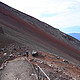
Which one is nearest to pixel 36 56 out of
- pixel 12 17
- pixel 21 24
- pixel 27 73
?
pixel 27 73

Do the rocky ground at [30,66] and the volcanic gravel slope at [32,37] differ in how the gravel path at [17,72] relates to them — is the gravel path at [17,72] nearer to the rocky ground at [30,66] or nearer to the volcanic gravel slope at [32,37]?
the rocky ground at [30,66]

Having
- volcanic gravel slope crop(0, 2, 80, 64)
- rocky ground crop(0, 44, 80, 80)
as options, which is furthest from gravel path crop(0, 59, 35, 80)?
volcanic gravel slope crop(0, 2, 80, 64)

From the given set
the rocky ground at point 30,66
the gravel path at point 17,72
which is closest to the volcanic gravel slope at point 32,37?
the rocky ground at point 30,66

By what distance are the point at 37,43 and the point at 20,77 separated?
4580mm

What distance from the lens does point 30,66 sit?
25.4ft

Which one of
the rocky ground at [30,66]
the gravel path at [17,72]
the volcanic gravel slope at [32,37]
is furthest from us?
the volcanic gravel slope at [32,37]

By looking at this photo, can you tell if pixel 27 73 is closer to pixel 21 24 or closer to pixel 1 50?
pixel 1 50

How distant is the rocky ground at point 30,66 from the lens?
21.6 feet

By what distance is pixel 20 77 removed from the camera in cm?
626

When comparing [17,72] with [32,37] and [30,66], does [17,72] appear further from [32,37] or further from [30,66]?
[32,37]

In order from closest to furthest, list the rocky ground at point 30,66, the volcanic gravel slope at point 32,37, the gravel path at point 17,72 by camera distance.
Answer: the gravel path at point 17,72 → the rocky ground at point 30,66 → the volcanic gravel slope at point 32,37

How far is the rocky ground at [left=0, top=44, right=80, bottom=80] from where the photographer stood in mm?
6570

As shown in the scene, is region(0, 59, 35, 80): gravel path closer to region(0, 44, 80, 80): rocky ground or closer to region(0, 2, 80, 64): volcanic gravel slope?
region(0, 44, 80, 80): rocky ground

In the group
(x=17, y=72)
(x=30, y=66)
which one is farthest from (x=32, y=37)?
(x=17, y=72)
